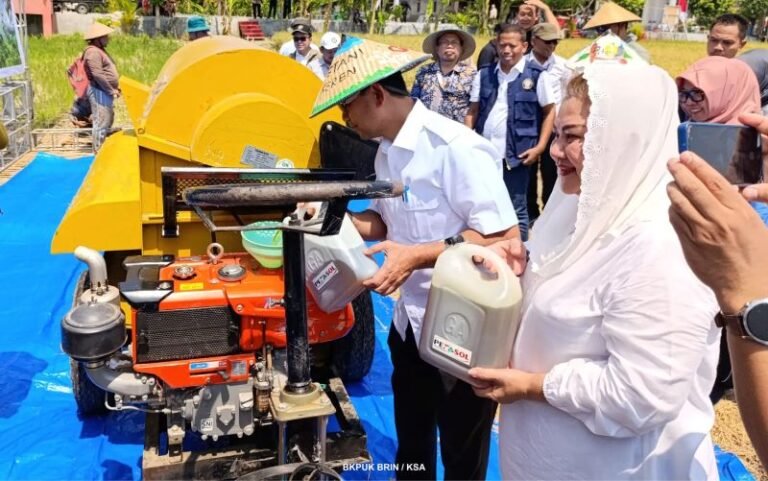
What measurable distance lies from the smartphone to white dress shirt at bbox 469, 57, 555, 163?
13.1 feet

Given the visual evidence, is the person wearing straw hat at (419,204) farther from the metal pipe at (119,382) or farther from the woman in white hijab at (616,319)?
the metal pipe at (119,382)

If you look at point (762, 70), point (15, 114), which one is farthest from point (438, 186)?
point (15, 114)

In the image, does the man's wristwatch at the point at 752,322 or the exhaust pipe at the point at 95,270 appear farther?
the exhaust pipe at the point at 95,270

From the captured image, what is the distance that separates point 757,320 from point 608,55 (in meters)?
0.79

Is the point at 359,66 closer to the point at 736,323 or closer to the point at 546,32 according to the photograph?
the point at 736,323

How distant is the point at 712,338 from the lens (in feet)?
4.49

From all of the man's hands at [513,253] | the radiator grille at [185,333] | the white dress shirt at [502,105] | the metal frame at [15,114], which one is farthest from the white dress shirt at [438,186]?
the metal frame at [15,114]

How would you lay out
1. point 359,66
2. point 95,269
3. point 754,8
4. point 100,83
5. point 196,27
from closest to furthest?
point 359,66, point 95,269, point 196,27, point 100,83, point 754,8

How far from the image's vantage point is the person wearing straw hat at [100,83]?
→ 28.4ft

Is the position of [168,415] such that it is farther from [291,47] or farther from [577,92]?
[291,47]

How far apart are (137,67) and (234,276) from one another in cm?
1648

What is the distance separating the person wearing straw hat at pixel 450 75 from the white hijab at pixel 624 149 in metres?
4.28

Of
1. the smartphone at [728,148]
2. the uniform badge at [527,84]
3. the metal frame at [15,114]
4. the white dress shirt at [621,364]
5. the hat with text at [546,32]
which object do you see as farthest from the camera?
the metal frame at [15,114]

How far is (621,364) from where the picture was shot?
1316mm
